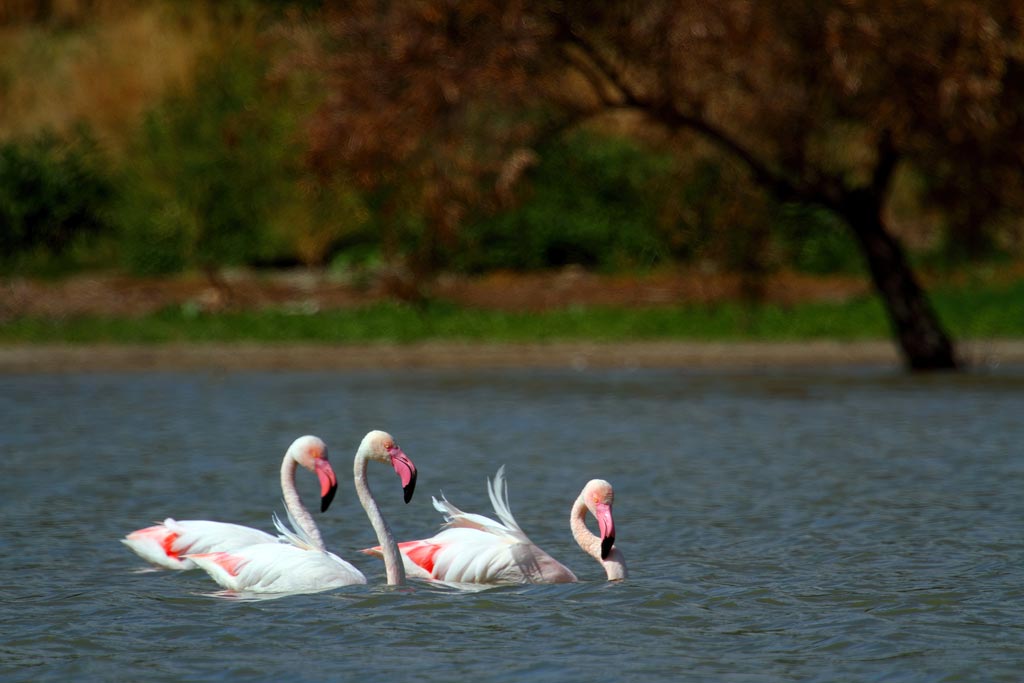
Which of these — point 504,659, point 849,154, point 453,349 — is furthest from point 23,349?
point 504,659

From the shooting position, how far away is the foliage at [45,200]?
27125 mm

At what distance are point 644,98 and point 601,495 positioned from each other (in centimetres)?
1208

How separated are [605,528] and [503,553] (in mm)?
579

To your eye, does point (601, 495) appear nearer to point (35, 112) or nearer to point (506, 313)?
point (506, 313)

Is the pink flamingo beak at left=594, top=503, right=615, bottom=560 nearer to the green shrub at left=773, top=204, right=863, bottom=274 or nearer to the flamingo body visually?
the flamingo body

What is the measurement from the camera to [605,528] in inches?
351

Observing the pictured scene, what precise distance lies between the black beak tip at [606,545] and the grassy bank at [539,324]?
13869 mm

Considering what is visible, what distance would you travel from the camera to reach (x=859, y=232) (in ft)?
70.2

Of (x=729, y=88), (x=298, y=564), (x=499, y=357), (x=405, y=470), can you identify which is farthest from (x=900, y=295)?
(x=298, y=564)

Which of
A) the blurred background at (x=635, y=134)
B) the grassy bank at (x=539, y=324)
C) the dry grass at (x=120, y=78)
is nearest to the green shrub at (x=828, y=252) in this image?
the blurred background at (x=635, y=134)

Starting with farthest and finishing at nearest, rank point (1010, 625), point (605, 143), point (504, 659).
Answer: point (605, 143)
point (1010, 625)
point (504, 659)

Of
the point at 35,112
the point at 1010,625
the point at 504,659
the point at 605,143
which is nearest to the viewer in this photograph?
the point at 504,659

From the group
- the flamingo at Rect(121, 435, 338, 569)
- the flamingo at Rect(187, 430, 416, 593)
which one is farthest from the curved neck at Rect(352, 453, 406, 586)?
the flamingo at Rect(121, 435, 338, 569)

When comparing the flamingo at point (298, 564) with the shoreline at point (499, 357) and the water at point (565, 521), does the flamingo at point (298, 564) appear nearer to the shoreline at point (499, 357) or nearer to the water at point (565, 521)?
the water at point (565, 521)
